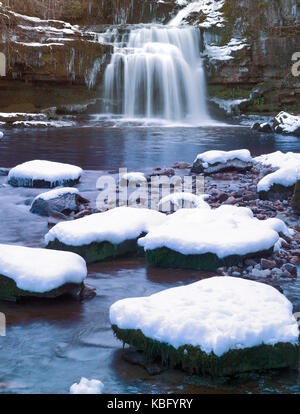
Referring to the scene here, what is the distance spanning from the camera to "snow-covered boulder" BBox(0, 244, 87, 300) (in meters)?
3.88

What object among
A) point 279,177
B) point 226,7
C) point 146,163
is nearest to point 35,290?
point 279,177

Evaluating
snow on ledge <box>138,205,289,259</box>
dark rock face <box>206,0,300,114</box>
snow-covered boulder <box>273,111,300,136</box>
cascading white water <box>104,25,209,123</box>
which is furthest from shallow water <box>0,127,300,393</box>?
dark rock face <box>206,0,300,114</box>

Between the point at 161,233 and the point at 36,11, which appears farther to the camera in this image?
the point at 36,11

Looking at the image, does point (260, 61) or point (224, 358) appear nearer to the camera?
point (224, 358)

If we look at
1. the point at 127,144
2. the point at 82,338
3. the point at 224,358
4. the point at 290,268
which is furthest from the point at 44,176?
the point at 127,144

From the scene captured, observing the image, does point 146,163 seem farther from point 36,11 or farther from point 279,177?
point 36,11

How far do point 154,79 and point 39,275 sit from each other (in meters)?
20.4

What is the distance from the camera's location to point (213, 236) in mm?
4773

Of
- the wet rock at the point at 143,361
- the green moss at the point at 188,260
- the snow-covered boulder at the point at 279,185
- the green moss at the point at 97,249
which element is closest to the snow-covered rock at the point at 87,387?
the wet rock at the point at 143,361

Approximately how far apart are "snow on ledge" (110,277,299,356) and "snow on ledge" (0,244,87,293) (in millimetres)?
755

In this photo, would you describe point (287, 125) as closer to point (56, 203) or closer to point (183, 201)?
point (183, 201)

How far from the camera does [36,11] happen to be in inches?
1029

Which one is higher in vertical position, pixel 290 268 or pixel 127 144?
pixel 290 268

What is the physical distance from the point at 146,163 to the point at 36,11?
17594 millimetres
